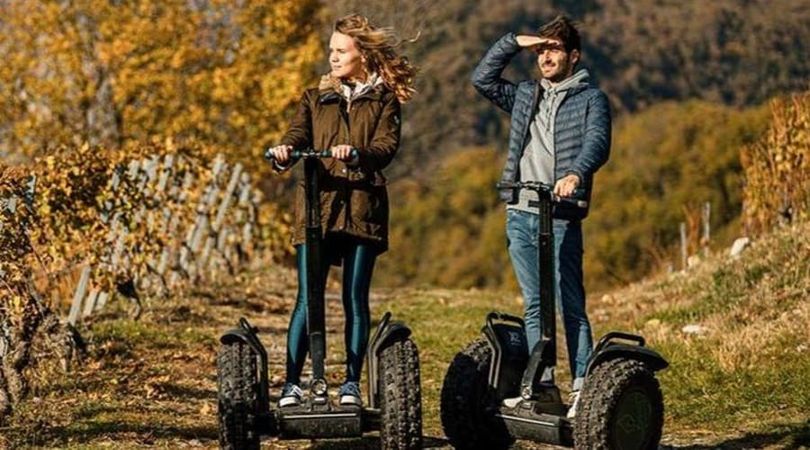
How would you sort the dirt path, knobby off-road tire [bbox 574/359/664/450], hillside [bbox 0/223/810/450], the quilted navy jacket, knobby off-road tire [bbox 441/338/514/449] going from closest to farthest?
knobby off-road tire [bbox 574/359/664/450], the quilted navy jacket, knobby off-road tire [bbox 441/338/514/449], the dirt path, hillside [bbox 0/223/810/450]

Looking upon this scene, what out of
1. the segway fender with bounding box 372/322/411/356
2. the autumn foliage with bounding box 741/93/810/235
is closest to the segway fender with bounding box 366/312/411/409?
the segway fender with bounding box 372/322/411/356

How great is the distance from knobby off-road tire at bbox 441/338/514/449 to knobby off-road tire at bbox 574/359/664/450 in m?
0.55

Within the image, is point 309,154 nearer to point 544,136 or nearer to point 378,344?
point 378,344

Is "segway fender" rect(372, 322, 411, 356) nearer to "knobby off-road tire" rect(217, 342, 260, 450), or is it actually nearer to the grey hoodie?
"knobby off-road tire" rect(217, 342, 260, 450)

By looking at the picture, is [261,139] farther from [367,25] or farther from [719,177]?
[719,177]

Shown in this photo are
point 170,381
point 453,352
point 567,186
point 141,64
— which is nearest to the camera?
point 567,186

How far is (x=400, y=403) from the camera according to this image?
7418 millimetres

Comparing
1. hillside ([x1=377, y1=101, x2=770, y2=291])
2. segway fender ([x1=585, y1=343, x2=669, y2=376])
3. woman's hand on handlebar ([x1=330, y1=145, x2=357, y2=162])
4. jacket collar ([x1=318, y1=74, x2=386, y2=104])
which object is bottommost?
segway fender ([x1=585, y1=343, x2=669, y2=376])

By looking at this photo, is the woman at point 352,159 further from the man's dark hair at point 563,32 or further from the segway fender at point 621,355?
the segway fender at point 621,355

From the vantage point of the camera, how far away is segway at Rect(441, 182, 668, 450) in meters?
7.44

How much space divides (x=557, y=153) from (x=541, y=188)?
0.40 metres

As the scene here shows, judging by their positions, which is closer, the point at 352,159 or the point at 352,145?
the point at 352,159

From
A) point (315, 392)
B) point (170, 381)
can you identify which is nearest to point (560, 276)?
point (315, 392)

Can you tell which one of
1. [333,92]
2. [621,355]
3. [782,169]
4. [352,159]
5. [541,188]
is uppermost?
[782,169]
